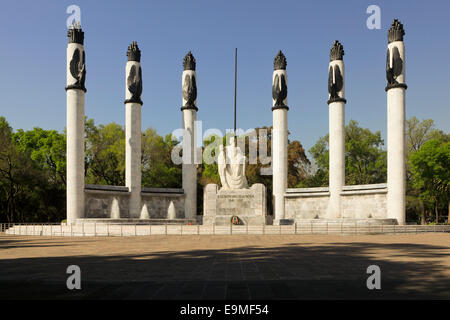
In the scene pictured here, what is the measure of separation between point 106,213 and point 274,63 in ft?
87.5

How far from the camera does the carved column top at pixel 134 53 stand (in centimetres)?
4842

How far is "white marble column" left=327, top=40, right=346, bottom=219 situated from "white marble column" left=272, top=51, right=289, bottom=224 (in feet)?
17.8

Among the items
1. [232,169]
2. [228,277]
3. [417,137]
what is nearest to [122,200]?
[232,169]

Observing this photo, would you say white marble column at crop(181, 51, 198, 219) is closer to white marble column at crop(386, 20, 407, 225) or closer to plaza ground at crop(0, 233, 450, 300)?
white marble column at crop(386, 20, 407, 225)

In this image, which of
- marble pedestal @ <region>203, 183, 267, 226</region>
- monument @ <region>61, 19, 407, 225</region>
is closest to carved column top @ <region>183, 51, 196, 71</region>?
monument @ <region>61, 19, 407, 225</region>

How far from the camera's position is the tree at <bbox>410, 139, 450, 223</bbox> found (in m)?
52.4

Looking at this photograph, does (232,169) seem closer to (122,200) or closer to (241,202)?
(241,202)

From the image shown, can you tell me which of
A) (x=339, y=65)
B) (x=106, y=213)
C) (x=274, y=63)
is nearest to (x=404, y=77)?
(x=339, y=65)

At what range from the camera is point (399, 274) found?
10.3 m

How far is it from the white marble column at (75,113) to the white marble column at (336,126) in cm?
2717

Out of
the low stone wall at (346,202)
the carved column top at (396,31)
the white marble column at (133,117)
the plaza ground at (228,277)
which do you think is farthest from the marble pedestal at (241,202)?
the plaza ground at (228,277)

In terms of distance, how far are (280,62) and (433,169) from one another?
24048 millimetres

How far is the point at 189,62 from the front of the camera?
51.4 m
